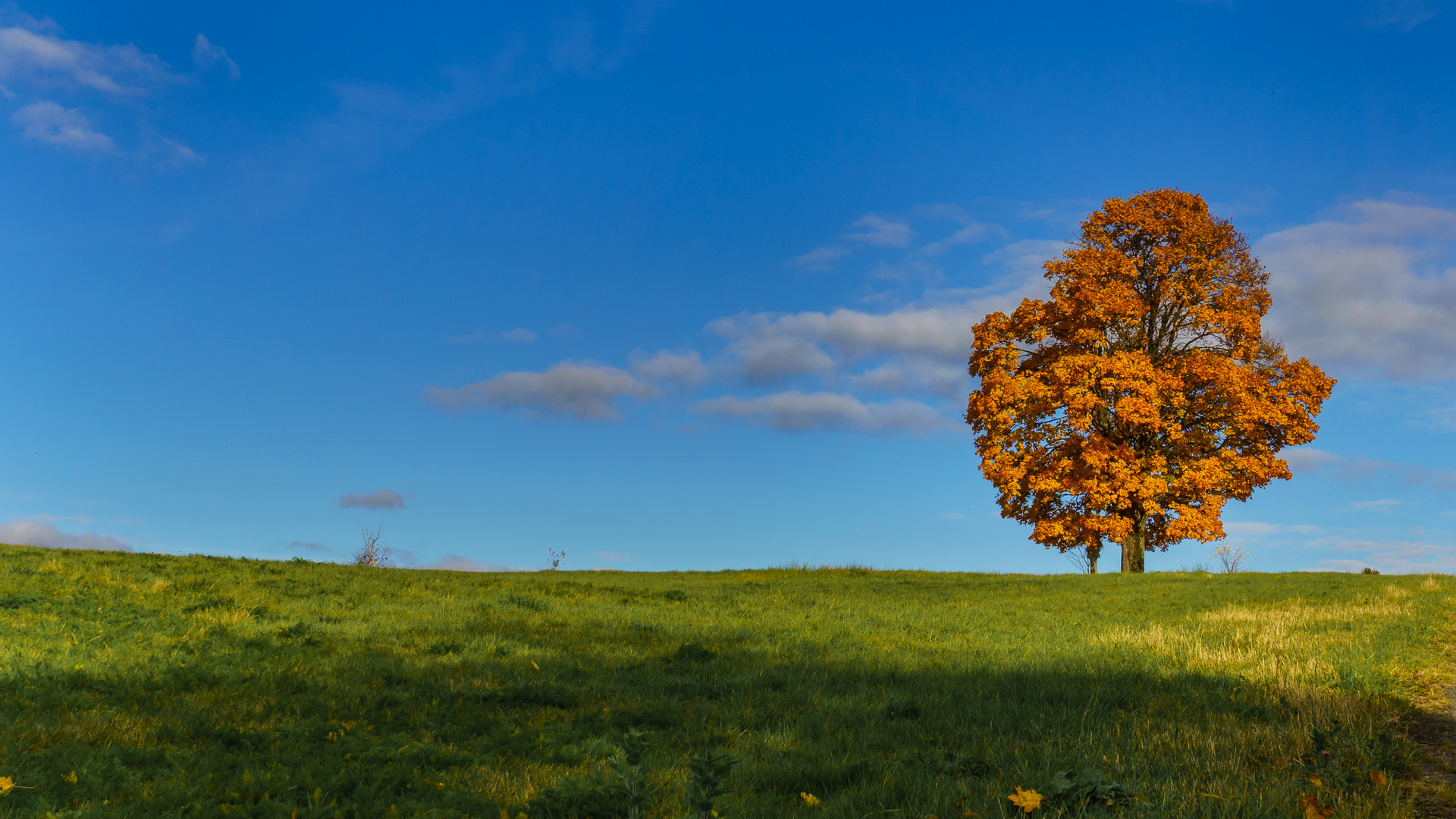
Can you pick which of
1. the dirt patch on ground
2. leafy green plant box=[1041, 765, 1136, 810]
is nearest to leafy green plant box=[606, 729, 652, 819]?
leafy green plant box=[1041, 765, 1136, 810]

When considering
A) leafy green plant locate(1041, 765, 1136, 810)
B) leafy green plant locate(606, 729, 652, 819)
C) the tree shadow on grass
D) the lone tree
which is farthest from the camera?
the lone tree

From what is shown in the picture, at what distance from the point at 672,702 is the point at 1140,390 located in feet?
78.9

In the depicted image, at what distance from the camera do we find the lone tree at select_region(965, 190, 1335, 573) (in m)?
28.0

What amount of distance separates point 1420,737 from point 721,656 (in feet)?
25.2

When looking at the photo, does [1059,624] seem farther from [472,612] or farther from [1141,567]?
[1141,567]

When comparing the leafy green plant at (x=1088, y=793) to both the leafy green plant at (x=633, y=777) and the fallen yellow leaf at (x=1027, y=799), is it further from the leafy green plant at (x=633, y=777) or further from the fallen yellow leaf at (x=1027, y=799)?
the leafy green plant at (x=633, y=777)

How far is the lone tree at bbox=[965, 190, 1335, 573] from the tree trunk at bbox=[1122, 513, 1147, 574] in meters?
0.05

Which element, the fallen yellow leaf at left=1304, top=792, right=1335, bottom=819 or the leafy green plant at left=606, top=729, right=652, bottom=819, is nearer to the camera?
the leafy green plant at left=606, top=729, right=652, bottom=819

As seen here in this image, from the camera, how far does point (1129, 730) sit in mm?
7422

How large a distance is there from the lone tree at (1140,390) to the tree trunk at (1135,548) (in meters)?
0.05

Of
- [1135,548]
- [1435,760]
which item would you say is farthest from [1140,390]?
[1435,760]

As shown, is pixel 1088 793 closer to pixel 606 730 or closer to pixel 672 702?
pixel 606 730

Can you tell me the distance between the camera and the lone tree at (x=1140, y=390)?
2802 centimetres

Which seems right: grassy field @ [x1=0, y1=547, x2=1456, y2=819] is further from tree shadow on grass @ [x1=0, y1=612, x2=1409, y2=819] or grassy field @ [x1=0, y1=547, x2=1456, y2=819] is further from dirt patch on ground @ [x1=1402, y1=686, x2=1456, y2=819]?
dirt patch on ground @ [x1=1402, y1=686, x2=1456, y2=819]
